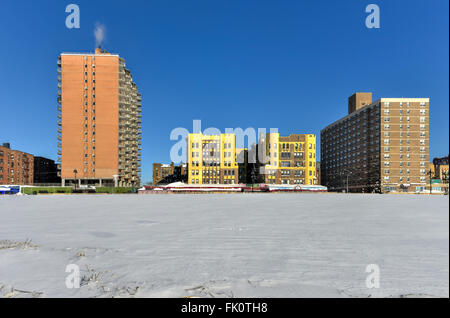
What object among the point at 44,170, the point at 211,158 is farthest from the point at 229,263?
the point at 44,170

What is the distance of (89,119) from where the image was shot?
111 m

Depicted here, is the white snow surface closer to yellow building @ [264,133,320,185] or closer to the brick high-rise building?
the brick high-rise building

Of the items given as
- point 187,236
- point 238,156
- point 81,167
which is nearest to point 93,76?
point 81,167

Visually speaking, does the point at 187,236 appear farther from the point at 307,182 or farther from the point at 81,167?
the point at 307,182

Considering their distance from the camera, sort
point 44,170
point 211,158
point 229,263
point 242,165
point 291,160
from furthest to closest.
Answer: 1. point 44,170
2. point 242,165
3. point 211,158
4. point 291,160
5. point 229,263

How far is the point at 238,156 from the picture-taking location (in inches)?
6127

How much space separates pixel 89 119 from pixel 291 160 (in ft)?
309

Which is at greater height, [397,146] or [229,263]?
[397,146]

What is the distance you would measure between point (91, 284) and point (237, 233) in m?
7.03

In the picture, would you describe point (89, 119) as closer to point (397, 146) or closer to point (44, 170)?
point (44, 170)

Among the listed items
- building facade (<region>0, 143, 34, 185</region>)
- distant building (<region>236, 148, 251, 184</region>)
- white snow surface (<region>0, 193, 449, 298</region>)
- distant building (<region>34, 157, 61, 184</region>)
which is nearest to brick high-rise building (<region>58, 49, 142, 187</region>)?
building facade (<region>0, 143, 34, 185</region>)

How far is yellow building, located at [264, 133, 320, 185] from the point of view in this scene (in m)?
142

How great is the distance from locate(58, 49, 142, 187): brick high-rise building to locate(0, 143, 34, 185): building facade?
129ft

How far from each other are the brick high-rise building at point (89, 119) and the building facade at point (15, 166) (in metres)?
39.2
